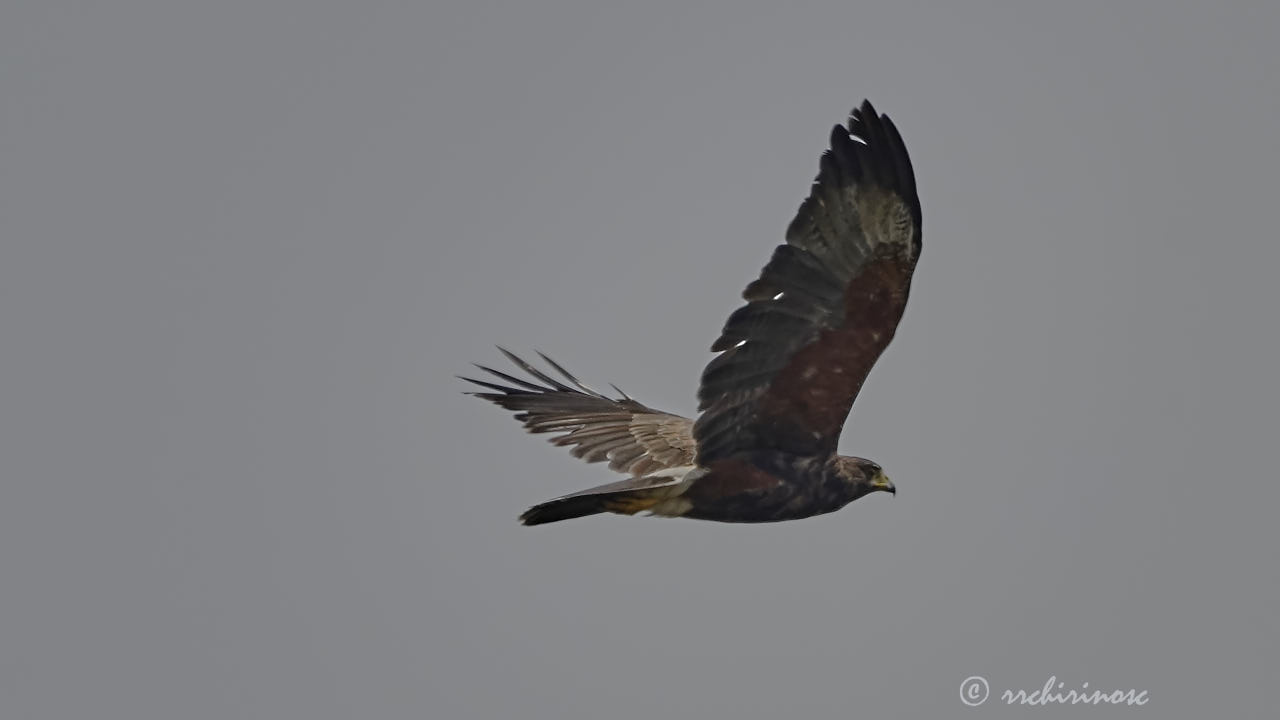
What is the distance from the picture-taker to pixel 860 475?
12.0m

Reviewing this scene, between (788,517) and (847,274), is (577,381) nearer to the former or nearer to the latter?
(788,517)

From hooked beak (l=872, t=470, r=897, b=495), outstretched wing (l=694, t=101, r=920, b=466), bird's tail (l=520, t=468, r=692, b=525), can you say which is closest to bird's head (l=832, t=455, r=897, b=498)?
hooked beak (l=872, t=470, r=897, b=495)

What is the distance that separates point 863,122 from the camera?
10.8 metres

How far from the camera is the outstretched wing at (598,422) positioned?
13.5 m

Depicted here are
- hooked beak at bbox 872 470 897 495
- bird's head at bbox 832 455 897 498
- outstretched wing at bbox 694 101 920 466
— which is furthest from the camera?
hooked beak at bbox 872 470 897 495

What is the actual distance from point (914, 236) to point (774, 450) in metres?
1.84

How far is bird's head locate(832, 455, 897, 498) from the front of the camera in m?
12.0

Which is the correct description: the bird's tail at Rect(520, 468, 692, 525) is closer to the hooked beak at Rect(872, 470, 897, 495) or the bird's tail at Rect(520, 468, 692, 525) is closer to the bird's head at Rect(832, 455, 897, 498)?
the bird's head at Rect(832, 455, 897, 498)

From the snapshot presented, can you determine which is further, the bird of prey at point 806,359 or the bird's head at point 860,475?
the bird's head at point 860,475

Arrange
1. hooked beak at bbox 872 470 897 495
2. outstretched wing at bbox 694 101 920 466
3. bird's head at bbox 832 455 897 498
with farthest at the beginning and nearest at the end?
hooked beak at bbox 872 470 897 495
bird's head at bbox 832 455 897 498
outstretched wing at bbox 694 101 920 466

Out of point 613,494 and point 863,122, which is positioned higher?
point 863,122

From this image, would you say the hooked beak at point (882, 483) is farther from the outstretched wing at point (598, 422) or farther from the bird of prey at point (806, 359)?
the outstretched wing at point (598, 422)

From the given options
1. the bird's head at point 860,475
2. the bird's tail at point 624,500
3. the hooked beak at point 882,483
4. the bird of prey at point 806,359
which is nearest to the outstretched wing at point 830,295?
the bird of prey at point 806,359

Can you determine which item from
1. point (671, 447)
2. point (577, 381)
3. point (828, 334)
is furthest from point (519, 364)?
point (828, 334)
